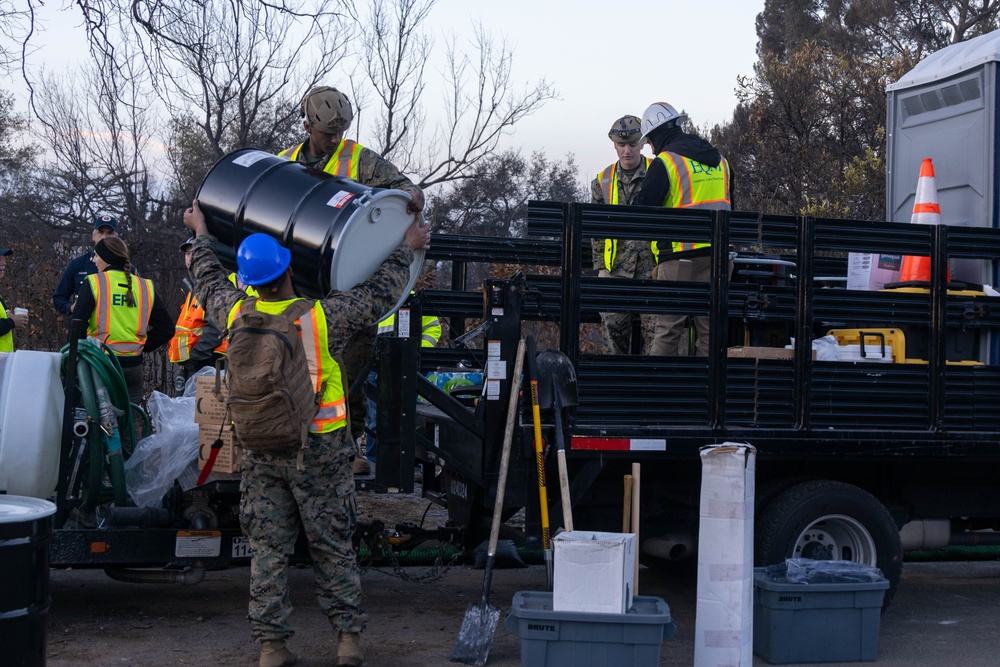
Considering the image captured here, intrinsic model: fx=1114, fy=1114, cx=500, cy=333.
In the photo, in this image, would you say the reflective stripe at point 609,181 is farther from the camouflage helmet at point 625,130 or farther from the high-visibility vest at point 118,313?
the high-visibility vest at point 118,313

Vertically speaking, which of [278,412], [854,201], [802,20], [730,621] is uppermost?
[802,20]

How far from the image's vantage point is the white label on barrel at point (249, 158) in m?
5.25

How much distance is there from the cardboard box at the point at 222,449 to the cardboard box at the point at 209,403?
35mm

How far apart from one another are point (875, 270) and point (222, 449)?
400cm

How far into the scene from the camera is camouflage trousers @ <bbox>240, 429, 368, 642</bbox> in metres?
4.91

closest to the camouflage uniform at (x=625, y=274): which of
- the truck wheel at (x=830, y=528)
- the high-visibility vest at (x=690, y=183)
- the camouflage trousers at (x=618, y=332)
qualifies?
the camouflage trousers at (x=618, y=332)

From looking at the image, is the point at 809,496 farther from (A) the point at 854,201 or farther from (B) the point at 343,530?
(A) the point at 854,201

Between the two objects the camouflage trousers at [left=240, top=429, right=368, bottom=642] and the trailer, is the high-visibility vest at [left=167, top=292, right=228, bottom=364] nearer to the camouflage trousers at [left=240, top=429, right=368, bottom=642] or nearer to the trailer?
the trailer

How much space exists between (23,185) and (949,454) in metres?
22.0

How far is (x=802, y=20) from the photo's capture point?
31.0 m

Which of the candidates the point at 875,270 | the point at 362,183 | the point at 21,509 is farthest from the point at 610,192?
the point at 21,509

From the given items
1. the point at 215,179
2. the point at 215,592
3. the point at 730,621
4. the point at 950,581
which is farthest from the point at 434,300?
the point at 950,581

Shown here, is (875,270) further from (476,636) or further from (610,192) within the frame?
(476,636)

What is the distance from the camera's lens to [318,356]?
489 centimetres
